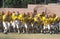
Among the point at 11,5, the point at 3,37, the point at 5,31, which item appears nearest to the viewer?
the point at 3,37

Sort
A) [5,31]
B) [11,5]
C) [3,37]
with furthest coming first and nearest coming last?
[11,5], [5,31], [3,37]

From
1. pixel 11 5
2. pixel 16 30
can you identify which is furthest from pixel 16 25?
pixel 11 5

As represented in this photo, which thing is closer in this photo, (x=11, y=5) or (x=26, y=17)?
(x=26, y=17)

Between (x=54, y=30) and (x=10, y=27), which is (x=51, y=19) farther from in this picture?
(x=10, y=27)

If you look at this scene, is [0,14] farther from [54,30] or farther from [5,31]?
[54,30]

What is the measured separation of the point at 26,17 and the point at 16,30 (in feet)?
3.84

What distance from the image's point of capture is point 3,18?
2175 centimetres

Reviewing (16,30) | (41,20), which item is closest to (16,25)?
(16,30)

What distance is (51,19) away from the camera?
22.2 metres

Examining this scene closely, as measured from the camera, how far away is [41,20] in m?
22.3

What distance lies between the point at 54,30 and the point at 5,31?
349cm

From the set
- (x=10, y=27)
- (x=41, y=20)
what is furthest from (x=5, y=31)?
(x=41, y=20)

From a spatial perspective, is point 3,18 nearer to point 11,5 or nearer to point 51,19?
point 51,19

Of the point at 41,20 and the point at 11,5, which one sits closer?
the point at 41,20
